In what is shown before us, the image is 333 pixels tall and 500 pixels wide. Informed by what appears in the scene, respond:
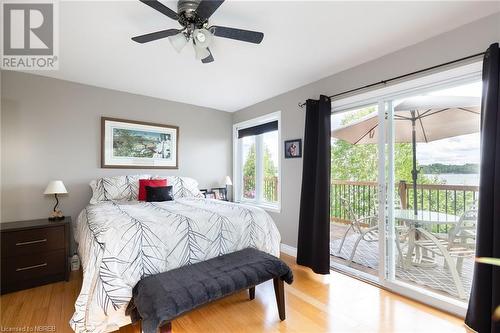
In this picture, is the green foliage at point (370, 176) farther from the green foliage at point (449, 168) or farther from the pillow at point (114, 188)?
the pillow at point (114, 188)

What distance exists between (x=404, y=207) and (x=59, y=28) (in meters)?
3.59

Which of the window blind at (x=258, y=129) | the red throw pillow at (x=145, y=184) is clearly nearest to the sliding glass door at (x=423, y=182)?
the window blind at (x=258, y=129)

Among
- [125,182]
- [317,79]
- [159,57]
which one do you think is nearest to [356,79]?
[317,79]

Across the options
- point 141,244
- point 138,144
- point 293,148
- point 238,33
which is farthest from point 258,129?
point 141,244

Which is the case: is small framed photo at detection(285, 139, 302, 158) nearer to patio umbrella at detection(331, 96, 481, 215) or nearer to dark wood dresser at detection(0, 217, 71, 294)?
patio umbrella at detection(331, 96, 481, 215)

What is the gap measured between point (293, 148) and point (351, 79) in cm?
113

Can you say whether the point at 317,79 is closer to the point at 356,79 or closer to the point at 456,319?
the point at 356,79

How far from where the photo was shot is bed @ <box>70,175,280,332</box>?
1596mm

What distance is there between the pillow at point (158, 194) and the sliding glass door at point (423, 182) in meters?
2.36

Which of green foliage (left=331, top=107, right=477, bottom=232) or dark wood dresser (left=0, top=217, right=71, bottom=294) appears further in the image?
dark wood dresser (left=0, top=217, right=71, bottom=294)

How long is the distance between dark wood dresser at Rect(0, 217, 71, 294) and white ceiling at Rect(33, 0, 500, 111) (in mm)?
1798

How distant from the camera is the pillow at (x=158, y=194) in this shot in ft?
10.0

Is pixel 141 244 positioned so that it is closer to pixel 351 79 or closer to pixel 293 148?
pixel 293 148

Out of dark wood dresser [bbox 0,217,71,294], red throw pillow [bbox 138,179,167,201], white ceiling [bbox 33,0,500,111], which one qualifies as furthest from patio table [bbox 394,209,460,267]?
dark wood dresser [bbox 0,217,71,294]
